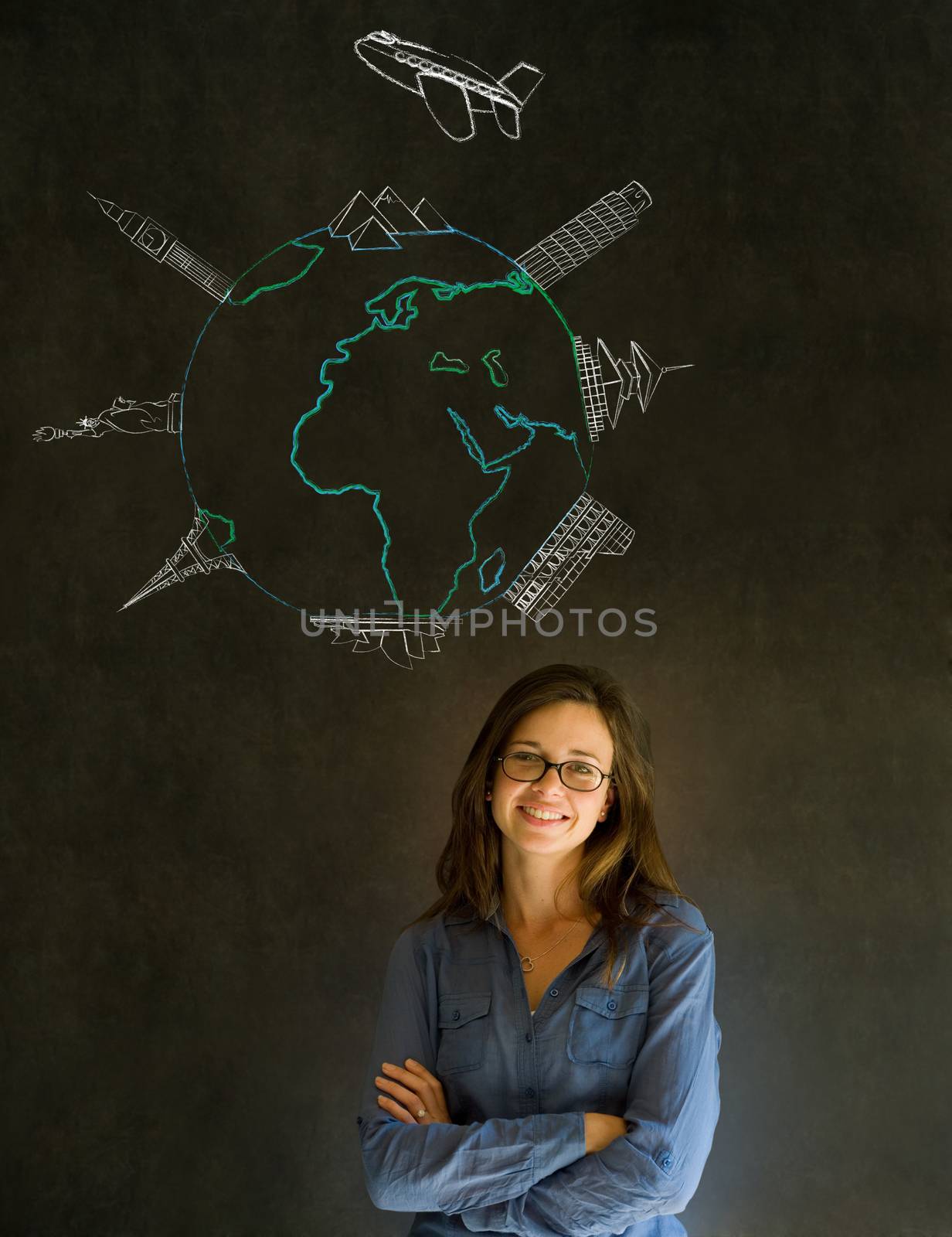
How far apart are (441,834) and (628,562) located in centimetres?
71

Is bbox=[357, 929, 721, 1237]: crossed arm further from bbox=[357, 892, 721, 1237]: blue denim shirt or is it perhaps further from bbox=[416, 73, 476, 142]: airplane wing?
bbox=[416, 73, 476, 142]: airplane wing

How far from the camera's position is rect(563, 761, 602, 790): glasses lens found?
193 cm

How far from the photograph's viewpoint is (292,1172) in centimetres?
236

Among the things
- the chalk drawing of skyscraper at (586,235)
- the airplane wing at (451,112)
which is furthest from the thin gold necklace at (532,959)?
the airplane wing at (451,112)

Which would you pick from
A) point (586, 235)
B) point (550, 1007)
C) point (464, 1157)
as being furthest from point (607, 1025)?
point (586, 235)

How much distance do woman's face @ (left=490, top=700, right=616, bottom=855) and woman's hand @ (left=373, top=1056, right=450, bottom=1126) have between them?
1.34 ft

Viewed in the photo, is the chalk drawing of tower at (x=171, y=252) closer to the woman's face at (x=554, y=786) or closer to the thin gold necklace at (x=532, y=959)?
the woman's face at (x=554, y=786)

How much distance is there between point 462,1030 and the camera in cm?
191

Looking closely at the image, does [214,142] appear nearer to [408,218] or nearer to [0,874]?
[408,218]

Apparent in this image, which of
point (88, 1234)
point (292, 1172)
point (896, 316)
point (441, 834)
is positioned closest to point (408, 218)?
point (896, 316)

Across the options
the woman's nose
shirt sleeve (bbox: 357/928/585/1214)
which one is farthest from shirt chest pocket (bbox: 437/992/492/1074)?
the woman's nose

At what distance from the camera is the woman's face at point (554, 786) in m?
1.91

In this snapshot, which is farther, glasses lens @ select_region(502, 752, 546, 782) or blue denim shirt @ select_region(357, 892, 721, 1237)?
glasses lens @ select_region(502, 752, 546, 782)

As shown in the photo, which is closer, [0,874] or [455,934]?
[455,934]
